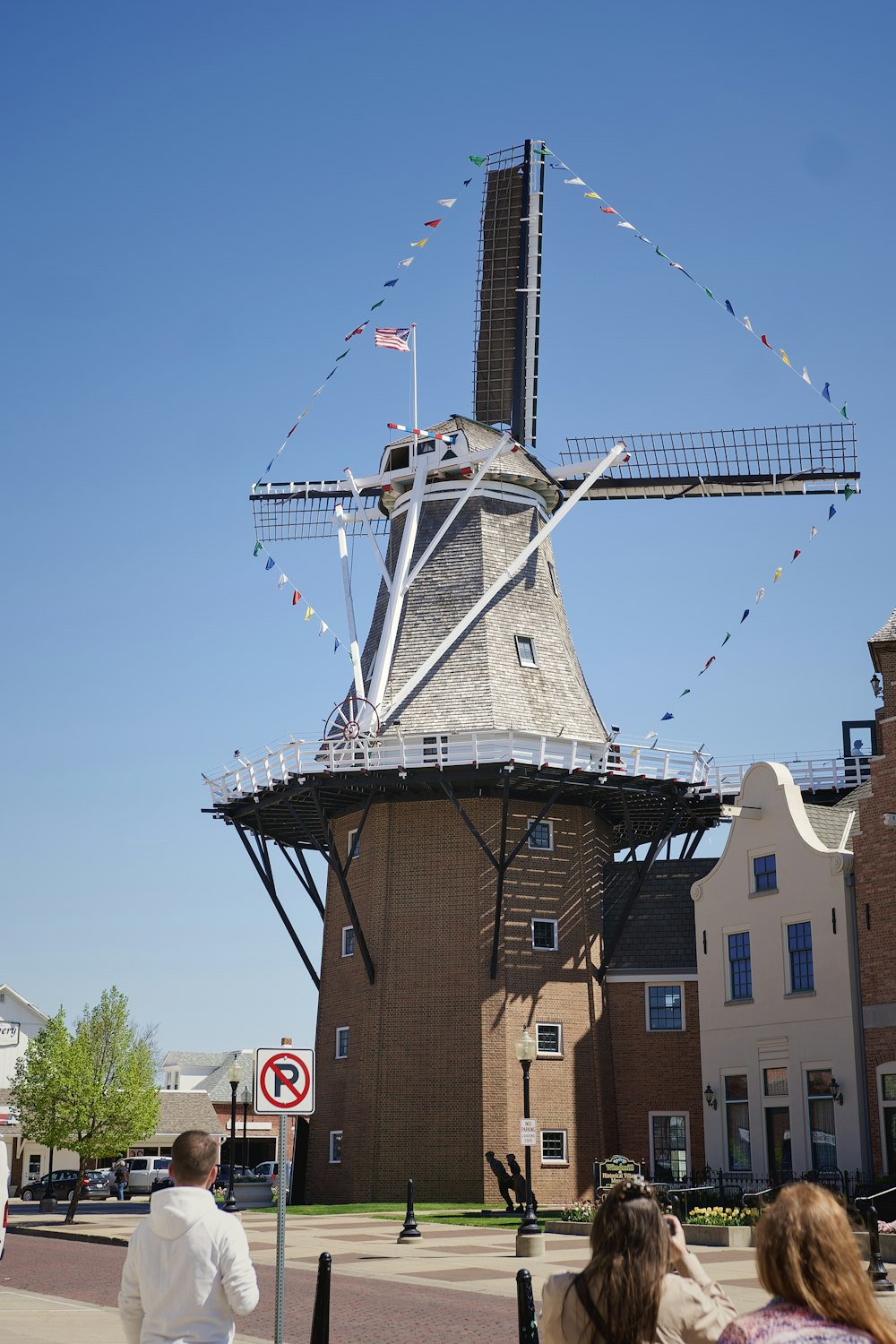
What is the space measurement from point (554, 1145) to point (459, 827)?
8.36 metres

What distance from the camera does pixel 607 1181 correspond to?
29.2 m

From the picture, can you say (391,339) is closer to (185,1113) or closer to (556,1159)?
(556,1159)

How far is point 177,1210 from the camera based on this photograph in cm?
626

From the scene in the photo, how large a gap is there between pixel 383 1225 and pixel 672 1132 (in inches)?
408

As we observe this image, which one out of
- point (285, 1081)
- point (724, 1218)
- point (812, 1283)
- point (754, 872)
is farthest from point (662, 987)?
point (812, 1283)

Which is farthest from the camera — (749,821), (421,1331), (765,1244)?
(749,821)

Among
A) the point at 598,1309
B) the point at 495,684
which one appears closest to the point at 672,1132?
the point at 495,684

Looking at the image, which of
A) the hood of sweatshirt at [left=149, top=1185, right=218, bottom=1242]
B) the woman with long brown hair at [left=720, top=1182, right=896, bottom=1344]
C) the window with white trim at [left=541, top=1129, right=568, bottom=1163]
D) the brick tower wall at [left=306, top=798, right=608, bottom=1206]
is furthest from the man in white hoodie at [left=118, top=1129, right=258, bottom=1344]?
the window with white trim at [left=541, top=1129, right=568, bottom=1163]

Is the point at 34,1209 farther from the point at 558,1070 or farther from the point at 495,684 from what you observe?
the point at 495,684

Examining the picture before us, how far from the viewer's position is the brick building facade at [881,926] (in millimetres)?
29703

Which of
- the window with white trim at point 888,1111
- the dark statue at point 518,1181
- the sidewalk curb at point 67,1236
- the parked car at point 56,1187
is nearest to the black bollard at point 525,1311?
the sidewalk curb at point 67,1236

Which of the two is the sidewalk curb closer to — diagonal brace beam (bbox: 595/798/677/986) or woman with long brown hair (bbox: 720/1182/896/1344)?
diagonal brace beam (bbox: 595/798/677/986)

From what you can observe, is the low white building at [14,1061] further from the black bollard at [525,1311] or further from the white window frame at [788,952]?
the black bollard at [525,1311]

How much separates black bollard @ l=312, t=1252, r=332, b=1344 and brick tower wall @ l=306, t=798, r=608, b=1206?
2473cm
